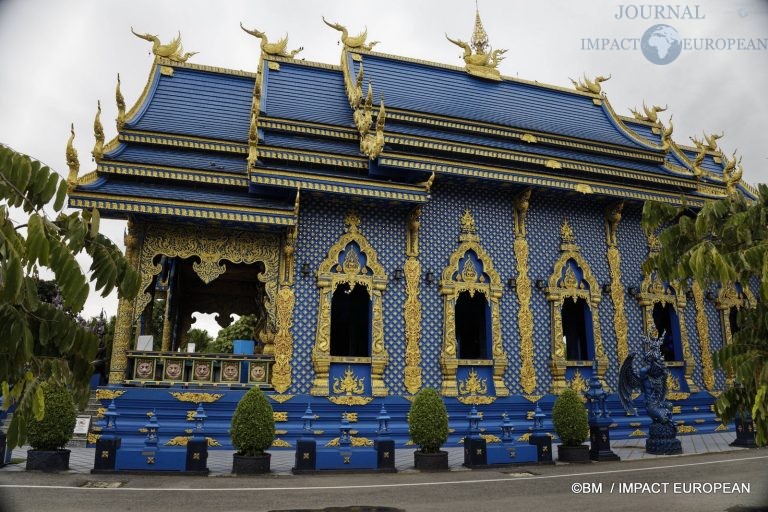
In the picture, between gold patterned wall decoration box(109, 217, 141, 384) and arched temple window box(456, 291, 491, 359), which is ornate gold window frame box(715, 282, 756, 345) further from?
gold patterned wall decoration box(109, 217, 141, 384)

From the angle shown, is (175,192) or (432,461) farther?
(175,192)

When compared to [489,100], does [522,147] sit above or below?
below

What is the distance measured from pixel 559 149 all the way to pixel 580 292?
15.4 feet

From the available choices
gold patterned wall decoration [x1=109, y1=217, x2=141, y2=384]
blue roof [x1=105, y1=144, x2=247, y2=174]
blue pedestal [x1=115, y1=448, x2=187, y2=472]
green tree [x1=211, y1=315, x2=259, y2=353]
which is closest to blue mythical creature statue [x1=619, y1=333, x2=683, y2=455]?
blue pedestal [x1=115, y1=448, x2=187, y2=472]

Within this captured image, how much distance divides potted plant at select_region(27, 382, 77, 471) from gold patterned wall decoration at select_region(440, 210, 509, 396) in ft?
25.8

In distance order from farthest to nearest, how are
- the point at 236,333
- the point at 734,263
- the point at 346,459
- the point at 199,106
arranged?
the point at 236,333, the point at 199,106, the point at 346,459, the point at 734,263

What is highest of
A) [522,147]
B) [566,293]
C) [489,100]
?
[489,100]

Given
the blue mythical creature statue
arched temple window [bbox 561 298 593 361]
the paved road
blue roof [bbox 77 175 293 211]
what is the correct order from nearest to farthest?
1. the paved road
2. blue roof [bbox 77 175 293 211]
3. the blue mythical creature statue
4. arched temple window [bbox 561 298 593 361]

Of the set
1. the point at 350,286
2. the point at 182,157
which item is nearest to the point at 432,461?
the point at 350,286

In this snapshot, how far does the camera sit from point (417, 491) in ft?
25.7

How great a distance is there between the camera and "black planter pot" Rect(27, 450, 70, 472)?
8.66 meters

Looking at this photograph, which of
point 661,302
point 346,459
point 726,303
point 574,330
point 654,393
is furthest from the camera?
point 574,330

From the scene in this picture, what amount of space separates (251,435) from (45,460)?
3.35 meters

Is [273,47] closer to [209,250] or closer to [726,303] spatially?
[209,250]
